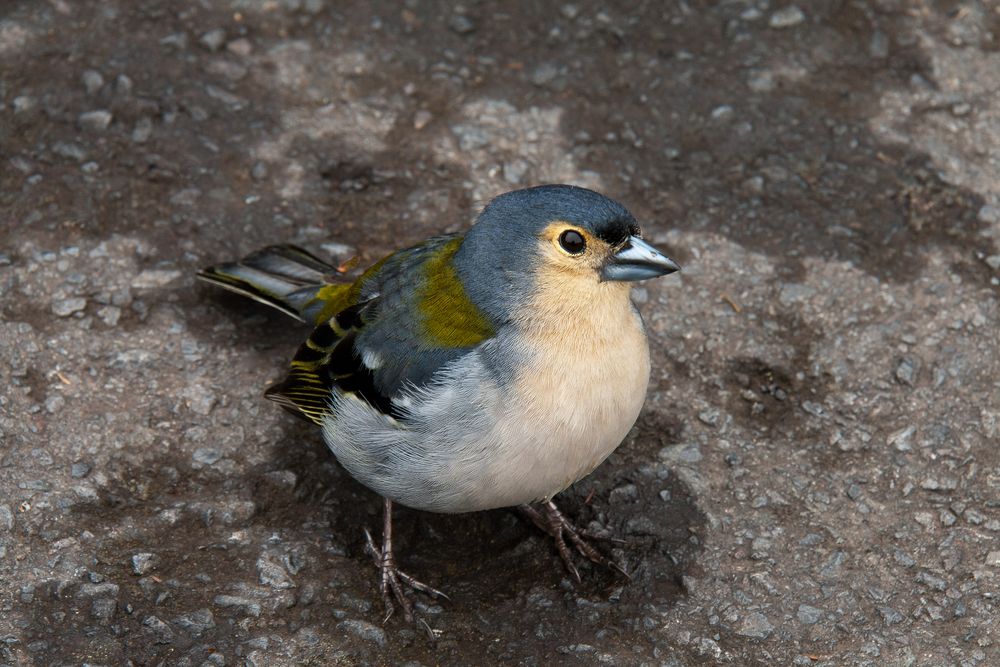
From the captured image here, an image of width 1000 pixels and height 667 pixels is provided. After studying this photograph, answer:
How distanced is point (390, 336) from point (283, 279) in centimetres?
109

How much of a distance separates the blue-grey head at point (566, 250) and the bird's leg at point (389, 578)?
3.46ft

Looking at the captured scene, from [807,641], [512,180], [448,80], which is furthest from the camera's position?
[448,80]

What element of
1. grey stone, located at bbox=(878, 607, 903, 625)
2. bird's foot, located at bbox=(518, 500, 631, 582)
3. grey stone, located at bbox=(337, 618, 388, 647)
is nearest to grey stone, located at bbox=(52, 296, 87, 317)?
grey stone, located at bbox=(337, 618, 388, 647)

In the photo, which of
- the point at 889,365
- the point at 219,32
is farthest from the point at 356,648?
the point at 219,32

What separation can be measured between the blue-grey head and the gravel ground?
115cm

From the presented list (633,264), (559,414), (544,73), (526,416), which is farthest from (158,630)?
(544,73)

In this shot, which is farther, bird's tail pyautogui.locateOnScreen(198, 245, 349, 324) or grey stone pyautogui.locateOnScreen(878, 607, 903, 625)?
bird's tail pyautogui.locateOnScreen(198, 245, 349, 324)

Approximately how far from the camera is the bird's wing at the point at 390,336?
422 centimetres

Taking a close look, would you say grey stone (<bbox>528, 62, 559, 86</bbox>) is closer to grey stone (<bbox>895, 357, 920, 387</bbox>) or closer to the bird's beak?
grey stone (<bbox>895, 357, 920, 387</bbox>)

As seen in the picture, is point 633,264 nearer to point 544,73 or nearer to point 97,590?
point 97,590

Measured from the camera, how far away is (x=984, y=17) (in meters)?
6.99

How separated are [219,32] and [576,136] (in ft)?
7.16

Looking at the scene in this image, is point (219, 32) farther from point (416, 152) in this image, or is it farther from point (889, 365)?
point (889, 365)

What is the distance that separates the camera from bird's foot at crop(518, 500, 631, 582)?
4.61 meters
